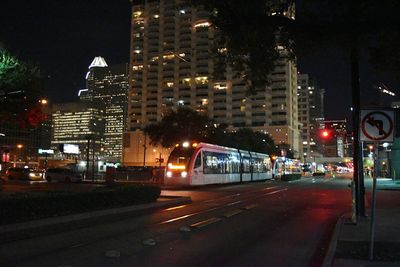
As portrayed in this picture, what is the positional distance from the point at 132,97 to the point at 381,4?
173 m

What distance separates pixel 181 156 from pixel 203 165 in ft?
6.99

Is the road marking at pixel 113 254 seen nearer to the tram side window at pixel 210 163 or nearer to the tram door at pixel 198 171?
the tram door at pixel 198 171

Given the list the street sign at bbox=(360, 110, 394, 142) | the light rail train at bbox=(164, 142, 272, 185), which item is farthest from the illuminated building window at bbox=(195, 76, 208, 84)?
the street sign at bbox=(360, 110, 394, 142)

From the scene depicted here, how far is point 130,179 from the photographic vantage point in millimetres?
60906

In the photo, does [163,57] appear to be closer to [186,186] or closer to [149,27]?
[149,27]

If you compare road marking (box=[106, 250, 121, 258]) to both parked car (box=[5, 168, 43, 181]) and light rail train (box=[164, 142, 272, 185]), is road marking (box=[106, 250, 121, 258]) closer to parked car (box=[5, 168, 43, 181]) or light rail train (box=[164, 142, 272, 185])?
light rail train (box=[164, 142, 272, 185])

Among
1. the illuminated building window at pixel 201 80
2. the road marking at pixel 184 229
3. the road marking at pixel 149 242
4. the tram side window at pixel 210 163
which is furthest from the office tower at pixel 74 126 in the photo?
the road marking at pixel 149 242

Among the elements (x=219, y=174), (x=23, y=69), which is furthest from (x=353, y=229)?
(x=219, y=174)

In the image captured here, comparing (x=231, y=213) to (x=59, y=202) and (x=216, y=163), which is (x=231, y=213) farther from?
(x=216, y=163)

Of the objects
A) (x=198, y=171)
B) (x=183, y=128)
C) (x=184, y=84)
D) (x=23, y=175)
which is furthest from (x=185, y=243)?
(x=184, y=84)

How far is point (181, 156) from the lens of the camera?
127 ft

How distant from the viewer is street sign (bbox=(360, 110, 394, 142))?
361 inches

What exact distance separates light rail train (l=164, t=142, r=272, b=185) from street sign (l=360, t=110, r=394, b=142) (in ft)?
94.7

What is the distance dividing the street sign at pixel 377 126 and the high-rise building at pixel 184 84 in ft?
499
